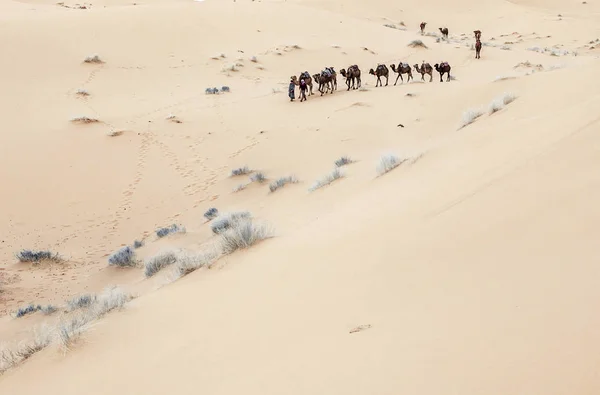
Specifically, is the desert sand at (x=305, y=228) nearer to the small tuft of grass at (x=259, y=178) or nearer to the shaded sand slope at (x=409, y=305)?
the shaded sand slope at (x=409, y=305)

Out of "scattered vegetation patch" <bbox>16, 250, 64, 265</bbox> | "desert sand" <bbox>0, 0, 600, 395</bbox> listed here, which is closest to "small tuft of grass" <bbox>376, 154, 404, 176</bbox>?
"desert sand" <bbox>0, 0, 600, 395</bbox>

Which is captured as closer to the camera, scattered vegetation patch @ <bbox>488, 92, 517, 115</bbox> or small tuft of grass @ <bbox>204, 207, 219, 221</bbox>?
scattered vegetation patch @ <bbox>488, 92, 517, 115</bbox>

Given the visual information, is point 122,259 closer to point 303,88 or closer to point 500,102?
point 500,102

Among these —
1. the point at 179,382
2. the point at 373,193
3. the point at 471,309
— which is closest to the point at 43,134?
the point at 373,193

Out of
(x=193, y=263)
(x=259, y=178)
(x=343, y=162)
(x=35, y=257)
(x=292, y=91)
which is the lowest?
(x=35, y=257)

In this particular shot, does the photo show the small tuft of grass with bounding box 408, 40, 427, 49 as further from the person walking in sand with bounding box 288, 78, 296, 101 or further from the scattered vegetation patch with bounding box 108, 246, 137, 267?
the scattered vegetation patch with bounding box 108, 246, 137, 267

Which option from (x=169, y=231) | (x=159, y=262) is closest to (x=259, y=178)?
(x=169, y=231)
